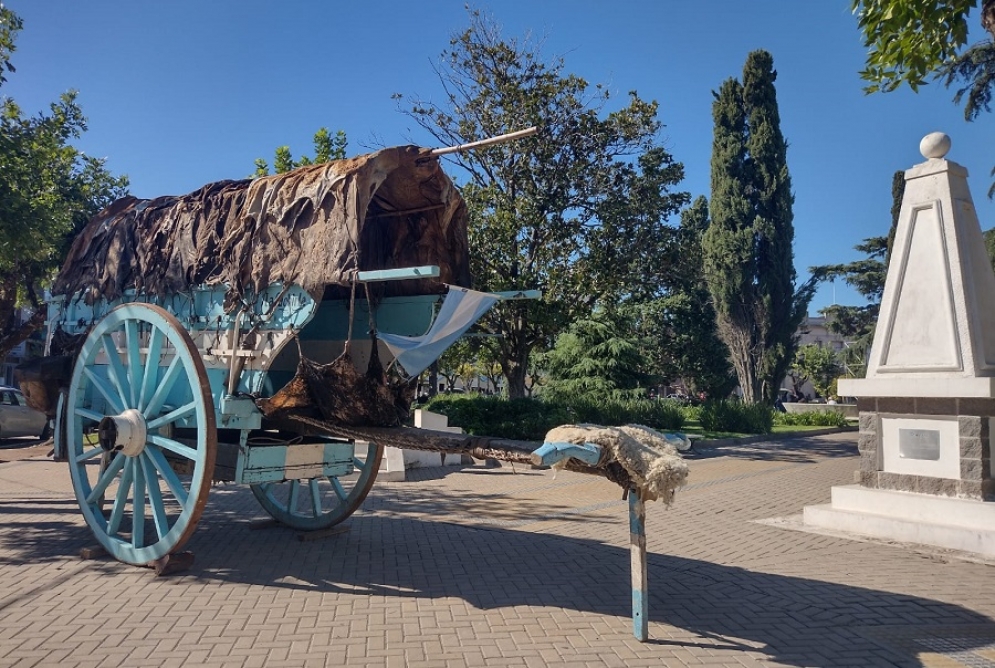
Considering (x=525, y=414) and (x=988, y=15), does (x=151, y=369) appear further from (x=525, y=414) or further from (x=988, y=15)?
(x=525, y=414)

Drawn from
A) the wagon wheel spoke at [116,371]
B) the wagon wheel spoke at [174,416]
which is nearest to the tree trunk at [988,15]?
the wagon wheel spoke at [174,416]

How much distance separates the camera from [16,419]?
16.3 meters

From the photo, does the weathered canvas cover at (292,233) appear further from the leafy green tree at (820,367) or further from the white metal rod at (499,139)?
the leafy green tree at (820,367)

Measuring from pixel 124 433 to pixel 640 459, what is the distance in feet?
13.4

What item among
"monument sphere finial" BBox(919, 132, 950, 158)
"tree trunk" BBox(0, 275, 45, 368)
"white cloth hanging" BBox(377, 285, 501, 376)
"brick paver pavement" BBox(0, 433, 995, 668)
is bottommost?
"brick paver pavement" BBox(0, 433, 995, 668)

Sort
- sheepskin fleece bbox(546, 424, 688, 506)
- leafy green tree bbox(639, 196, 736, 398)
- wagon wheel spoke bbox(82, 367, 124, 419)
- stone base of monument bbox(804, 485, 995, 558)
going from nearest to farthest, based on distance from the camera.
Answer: sheepskin fleece bbox(546, 424, 688, 506)
wagon wheel spoke bbox(82, 367, 124, 419)
stone base of monument bbox(804, 485, 995, 558)
leafy green tree bbox(639, 196, 736, 398)

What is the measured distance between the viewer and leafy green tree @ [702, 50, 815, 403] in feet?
83.5

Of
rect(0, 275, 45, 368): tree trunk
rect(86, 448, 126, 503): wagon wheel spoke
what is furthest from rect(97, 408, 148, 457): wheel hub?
rect(0, 275, 45, 368): tree trunk

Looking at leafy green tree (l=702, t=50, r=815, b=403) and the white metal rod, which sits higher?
leafy green tree (l=702, t=50, r=815, b=403)

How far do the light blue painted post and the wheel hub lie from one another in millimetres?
3919

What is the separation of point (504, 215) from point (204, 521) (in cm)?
945

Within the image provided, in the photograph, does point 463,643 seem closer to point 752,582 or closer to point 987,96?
point 752,582

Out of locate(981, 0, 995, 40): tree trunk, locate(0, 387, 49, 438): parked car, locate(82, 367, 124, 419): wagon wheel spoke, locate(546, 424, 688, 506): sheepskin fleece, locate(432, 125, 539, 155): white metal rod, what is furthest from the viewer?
locate(0, 387, 49, 438): parked car

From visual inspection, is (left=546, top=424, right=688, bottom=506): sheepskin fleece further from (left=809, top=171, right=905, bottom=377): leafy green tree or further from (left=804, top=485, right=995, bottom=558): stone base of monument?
(left=809, top=171, right=905, bottom=377): leafy green tree
